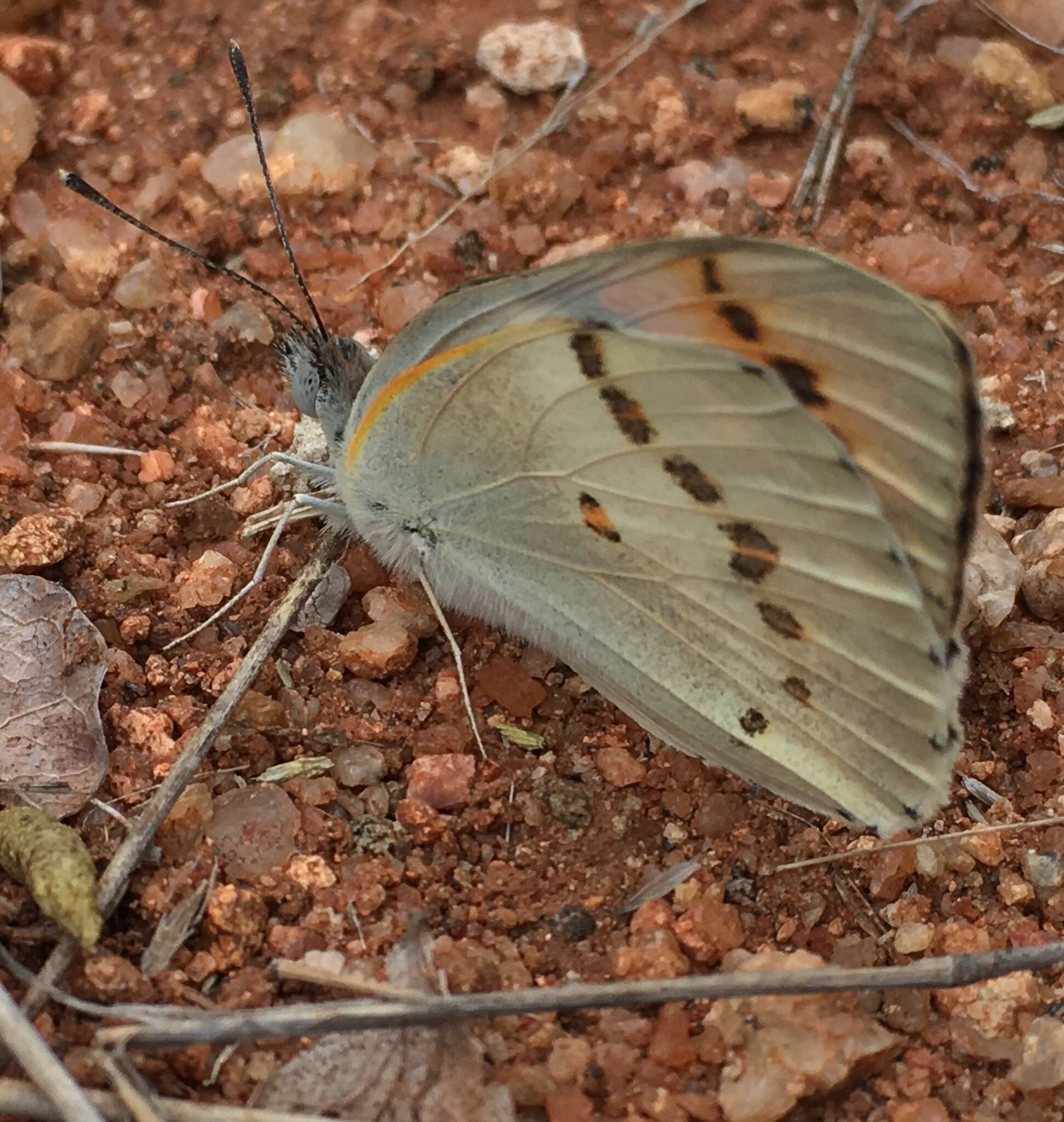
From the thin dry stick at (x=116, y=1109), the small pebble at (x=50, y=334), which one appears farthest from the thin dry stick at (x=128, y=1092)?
the small pebble at (x=50, y=334)

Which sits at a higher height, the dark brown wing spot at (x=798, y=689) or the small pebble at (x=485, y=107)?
the small pebble at (x=485, y=107)

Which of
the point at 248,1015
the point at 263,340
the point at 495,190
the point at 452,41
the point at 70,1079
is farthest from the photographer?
the point at 452,41

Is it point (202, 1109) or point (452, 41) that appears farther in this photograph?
point (452, 41)

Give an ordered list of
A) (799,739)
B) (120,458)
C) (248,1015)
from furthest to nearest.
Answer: (120,458) < (799,739) < (248,1015)

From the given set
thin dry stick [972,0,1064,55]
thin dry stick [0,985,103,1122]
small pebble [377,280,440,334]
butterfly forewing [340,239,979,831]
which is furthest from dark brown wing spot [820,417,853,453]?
thin dry stick [972,0,1064,55]

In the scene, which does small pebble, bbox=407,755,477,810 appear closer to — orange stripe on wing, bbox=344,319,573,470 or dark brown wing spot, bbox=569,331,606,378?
orange stripe on wing, bbox=344,319,573,470

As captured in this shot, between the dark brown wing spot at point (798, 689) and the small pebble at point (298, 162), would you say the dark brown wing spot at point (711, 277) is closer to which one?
the dark brown wing spot at point (798, 689)

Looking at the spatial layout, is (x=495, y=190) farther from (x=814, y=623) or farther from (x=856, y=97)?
(x=814, y=623)

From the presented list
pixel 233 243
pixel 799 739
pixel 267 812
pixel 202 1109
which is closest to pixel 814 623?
pixel 799 739
